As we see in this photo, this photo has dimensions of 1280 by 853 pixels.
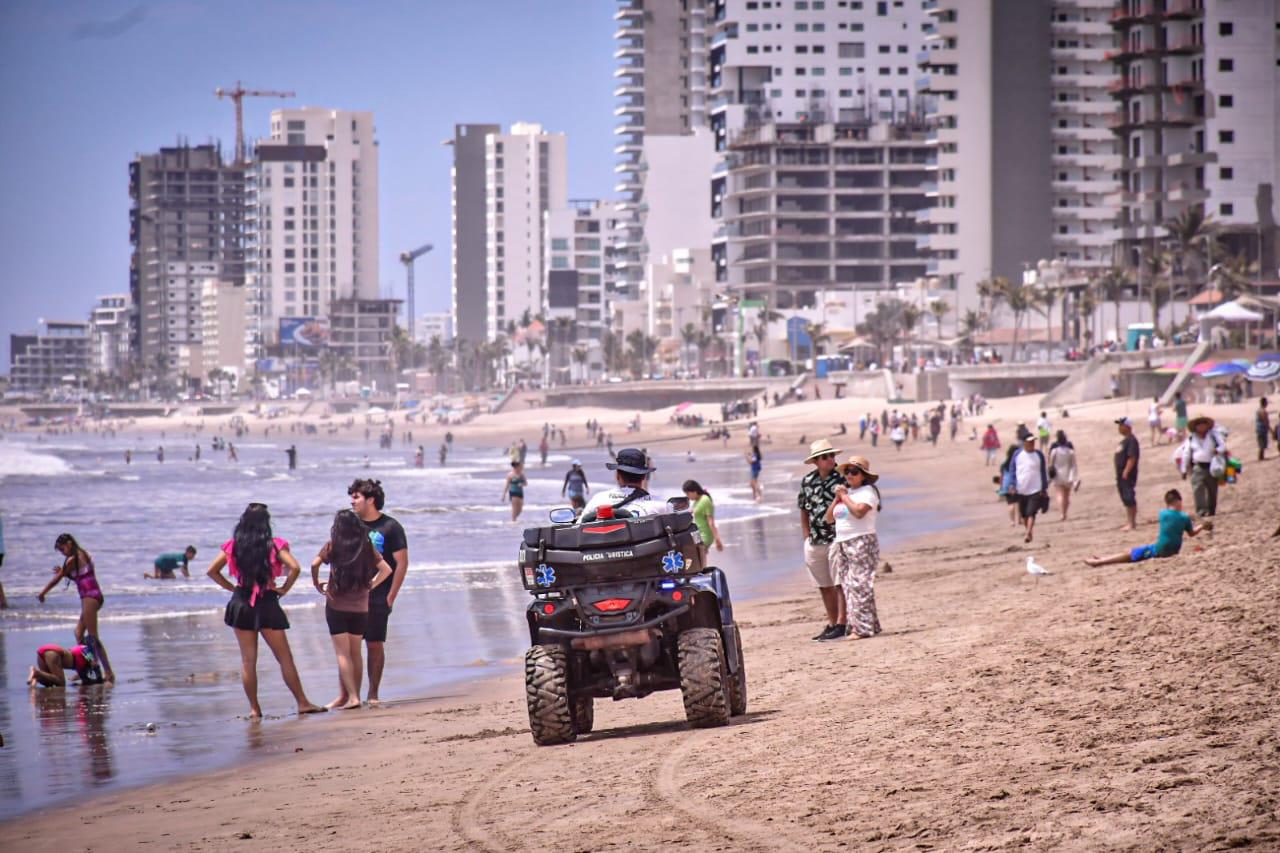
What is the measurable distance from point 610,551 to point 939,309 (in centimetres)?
11127

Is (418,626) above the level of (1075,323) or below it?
below

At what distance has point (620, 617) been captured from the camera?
28.2ft

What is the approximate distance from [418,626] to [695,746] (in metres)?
10.8

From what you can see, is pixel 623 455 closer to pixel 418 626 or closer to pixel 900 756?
→ pixel 900 756

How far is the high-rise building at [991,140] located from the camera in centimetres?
12362

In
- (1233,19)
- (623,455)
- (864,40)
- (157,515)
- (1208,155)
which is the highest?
(864,40)

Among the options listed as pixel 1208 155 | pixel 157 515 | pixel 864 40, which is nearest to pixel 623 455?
pixel 157 515

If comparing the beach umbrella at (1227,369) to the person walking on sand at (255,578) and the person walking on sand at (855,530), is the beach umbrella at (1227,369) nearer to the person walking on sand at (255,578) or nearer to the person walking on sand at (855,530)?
the person walking on sand at (855,530)

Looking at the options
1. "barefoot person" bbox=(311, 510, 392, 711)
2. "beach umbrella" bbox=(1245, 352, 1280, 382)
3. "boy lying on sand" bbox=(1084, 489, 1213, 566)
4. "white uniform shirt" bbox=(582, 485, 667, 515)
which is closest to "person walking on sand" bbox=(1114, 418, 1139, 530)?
"boy lying on sand" bbox=(1084, 489, 1213, 566)

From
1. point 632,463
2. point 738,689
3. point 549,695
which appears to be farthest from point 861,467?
point 549,695

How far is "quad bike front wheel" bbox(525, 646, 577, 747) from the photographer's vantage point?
28.7 feet

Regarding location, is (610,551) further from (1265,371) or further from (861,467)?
(1265,371)

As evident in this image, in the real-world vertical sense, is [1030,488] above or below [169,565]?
above

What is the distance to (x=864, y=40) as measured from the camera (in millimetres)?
158125
